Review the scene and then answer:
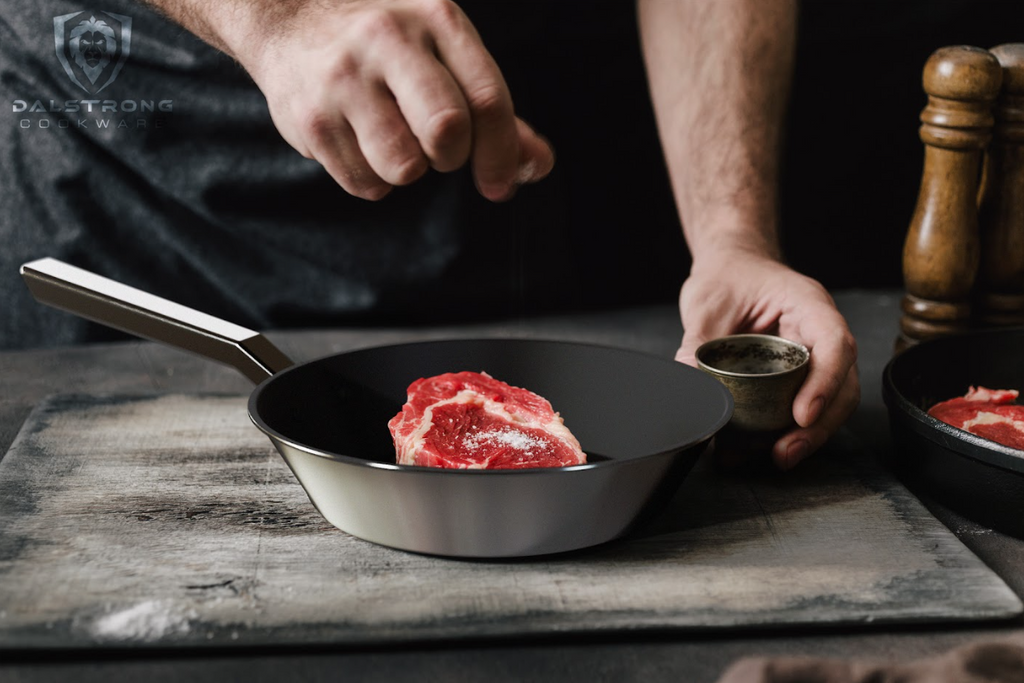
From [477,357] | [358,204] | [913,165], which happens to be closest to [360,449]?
[477,357]

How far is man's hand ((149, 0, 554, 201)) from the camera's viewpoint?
901 millimetres

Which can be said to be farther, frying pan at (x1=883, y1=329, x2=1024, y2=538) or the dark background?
the dark background

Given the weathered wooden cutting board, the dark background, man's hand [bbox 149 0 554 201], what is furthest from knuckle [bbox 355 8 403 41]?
the dark background

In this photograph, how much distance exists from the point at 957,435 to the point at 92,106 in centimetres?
135

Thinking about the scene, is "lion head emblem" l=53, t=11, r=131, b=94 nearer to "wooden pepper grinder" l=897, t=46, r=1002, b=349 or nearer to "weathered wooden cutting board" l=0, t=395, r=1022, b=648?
"weathered wooden cutting board" l=0, t=395, r=1022, b=648

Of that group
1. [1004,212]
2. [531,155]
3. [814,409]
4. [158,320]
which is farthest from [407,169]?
[1004,212]

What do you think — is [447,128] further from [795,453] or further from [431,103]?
[795,453]

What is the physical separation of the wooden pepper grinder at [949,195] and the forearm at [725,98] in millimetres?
287

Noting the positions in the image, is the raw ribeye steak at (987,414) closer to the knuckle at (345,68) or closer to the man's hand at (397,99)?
the man's hand at (397,99)

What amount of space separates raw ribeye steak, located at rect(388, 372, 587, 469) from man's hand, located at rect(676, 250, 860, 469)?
251mm

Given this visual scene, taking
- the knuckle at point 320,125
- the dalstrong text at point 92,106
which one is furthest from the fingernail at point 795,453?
the dalstrong text at point 92,106

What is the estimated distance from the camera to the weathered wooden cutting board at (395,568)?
855 millimetres

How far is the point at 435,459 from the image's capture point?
1.01 meters

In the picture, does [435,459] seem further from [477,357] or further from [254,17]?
[254,17]
